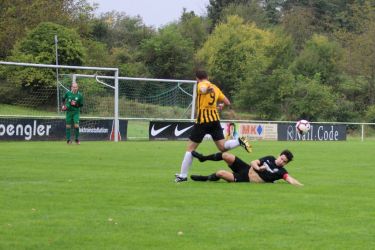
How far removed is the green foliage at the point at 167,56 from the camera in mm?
74500

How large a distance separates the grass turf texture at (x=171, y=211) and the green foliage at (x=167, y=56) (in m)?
58.1

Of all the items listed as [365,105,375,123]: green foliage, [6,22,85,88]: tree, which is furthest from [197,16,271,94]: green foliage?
[6,22,85,88]: tree

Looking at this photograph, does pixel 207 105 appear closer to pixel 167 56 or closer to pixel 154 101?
pixel 154 101

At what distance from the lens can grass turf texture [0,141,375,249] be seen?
307 inches

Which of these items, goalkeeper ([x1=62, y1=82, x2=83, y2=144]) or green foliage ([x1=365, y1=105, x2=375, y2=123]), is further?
green foliage ([x1=365, y1=105, x2=375, y2=123])

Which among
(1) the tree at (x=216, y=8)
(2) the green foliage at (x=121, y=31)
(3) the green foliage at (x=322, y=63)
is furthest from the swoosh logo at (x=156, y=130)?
(1) the tree at (x=216, y=8)

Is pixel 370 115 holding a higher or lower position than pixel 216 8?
lower

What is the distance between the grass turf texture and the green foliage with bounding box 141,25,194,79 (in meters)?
58.1

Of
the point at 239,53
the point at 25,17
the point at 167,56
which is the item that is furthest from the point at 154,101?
the point at 239,53

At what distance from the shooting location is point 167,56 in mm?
75188

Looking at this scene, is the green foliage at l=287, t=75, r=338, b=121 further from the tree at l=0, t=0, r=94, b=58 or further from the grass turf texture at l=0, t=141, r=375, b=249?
the grass turf texture at l=0, t=141, r=375, b=249

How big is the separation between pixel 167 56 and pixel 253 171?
61.8m

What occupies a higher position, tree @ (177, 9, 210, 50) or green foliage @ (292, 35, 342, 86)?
tree @ (177, 9, 210, 50)

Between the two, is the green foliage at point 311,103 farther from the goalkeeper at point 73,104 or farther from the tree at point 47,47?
the goalkeeper at point 73,104
